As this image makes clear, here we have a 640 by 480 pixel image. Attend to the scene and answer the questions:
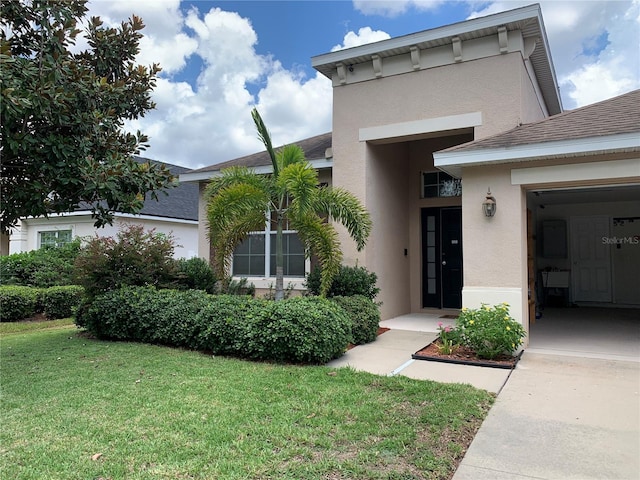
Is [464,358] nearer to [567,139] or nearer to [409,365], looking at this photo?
[409,365]

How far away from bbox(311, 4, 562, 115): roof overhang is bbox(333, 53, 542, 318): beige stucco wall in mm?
484

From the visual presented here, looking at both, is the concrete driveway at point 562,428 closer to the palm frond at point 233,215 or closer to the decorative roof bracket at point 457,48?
the palm frond at point 233,215

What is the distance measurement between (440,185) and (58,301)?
1110 cm

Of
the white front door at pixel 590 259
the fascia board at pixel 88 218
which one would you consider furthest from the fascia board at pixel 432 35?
the fascia board at pixel 88 218

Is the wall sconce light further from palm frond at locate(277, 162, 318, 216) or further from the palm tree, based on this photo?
palm frond at locate(277, 162, 318, 216)

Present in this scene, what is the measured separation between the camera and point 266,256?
10.8 meters

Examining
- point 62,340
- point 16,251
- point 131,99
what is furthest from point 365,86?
point 16,251

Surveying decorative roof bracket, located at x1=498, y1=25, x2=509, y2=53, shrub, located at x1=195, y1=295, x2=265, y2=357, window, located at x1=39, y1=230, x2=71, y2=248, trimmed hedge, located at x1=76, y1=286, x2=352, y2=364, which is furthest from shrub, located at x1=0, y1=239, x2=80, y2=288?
decorative roof bracket, located at x1=498, y1=25, x2=509, y2=53

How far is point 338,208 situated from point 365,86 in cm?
338

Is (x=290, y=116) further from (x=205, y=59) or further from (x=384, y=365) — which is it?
(x=384, y=365)

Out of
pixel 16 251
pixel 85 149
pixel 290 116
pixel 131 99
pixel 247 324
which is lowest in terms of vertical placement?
pixel 247 324

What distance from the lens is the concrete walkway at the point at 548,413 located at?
3.19m

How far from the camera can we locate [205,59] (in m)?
12.3

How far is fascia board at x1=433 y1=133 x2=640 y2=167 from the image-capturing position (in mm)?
5848
